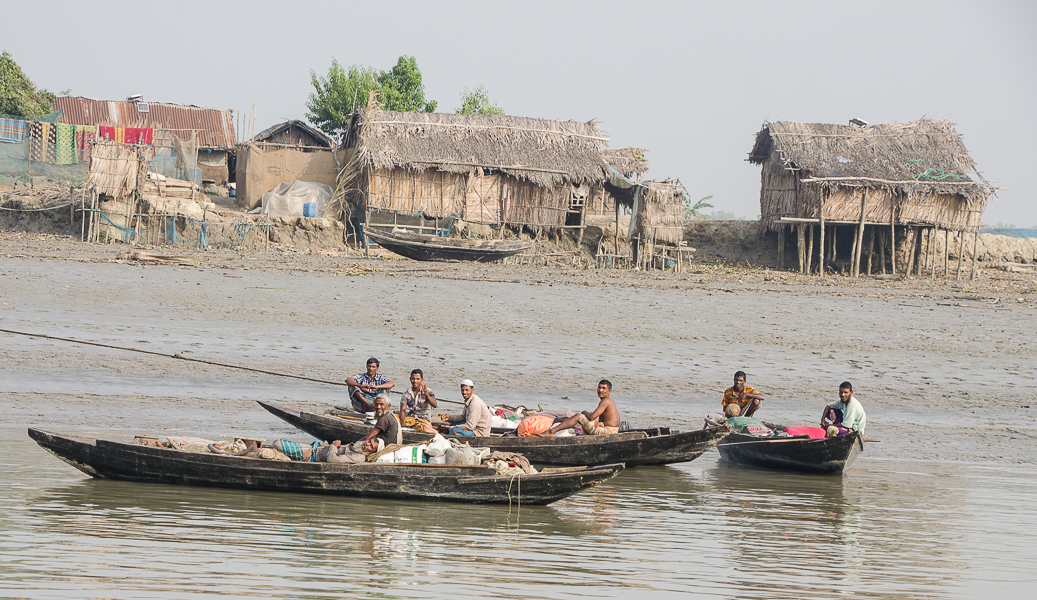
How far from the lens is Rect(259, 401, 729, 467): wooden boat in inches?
387

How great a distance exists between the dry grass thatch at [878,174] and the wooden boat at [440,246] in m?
9.05

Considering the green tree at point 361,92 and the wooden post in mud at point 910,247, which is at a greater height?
the green tree at point 361,92

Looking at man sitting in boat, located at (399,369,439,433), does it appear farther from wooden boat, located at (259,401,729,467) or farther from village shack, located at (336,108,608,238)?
village shack, located at (336,108,608,238)

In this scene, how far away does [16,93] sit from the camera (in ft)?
121

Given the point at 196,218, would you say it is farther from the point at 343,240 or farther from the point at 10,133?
the point at 10,133

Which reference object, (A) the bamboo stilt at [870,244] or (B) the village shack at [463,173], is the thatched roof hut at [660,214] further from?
(A) the bamboo stilt at [870,244]

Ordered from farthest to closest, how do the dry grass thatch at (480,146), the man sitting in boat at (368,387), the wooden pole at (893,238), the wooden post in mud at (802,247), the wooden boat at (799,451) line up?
the wooden post in mud at (802,247) → the wooden pole at (893,238) → the dry grass thatch at (480,146) → the man sitting in boat at (368,387) → the wooden boat at (799,451)

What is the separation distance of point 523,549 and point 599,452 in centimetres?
308

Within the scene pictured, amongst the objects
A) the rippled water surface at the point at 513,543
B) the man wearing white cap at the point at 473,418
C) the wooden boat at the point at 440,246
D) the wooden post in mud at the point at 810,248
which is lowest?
the rippled water surface at the point at 513,543

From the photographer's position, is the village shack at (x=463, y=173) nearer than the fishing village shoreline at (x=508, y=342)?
No

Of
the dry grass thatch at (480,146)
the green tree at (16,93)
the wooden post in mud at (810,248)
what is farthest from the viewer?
the green tree at (16,93)

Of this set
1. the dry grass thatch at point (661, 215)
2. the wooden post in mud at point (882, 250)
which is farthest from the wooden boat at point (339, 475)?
the wooden post in mud at point (882, 250)

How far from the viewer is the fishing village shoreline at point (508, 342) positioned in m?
12.5

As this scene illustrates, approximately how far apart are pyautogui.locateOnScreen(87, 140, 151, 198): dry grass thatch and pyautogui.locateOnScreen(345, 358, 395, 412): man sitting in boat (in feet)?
55.6
